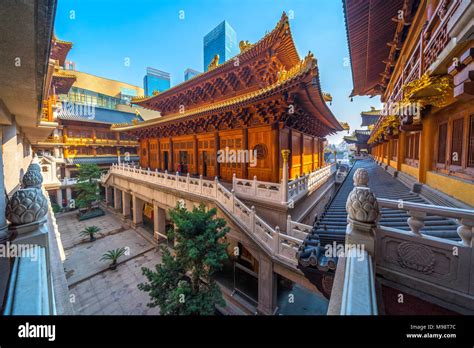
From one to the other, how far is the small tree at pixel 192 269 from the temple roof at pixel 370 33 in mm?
8231

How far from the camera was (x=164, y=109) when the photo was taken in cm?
1650

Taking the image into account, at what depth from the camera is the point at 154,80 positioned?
4312 cm

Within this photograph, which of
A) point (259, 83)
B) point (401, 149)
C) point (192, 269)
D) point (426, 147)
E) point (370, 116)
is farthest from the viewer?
point (370, 116)

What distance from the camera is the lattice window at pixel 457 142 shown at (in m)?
3.88

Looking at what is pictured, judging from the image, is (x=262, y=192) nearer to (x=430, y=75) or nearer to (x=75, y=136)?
(x=430, y=75)

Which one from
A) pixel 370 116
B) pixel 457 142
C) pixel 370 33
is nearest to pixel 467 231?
pixel 457 142

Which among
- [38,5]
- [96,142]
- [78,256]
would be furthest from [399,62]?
[96,142]

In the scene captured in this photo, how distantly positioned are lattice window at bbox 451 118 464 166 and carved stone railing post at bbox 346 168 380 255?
363 cm

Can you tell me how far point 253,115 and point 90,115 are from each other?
31415 millimetres

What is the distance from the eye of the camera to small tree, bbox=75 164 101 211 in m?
17.1

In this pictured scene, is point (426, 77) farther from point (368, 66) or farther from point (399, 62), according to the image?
point (368, 66)

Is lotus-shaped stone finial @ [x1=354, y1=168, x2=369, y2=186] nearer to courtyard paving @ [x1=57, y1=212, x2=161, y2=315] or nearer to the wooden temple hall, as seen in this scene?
the wooden temple hall

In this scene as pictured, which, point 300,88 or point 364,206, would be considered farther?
point 300,88

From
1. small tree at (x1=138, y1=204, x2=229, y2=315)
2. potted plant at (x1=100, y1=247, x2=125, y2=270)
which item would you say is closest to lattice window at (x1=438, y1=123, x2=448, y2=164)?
small tree at (x1=138, y1=204, x2=229, y2=315)
